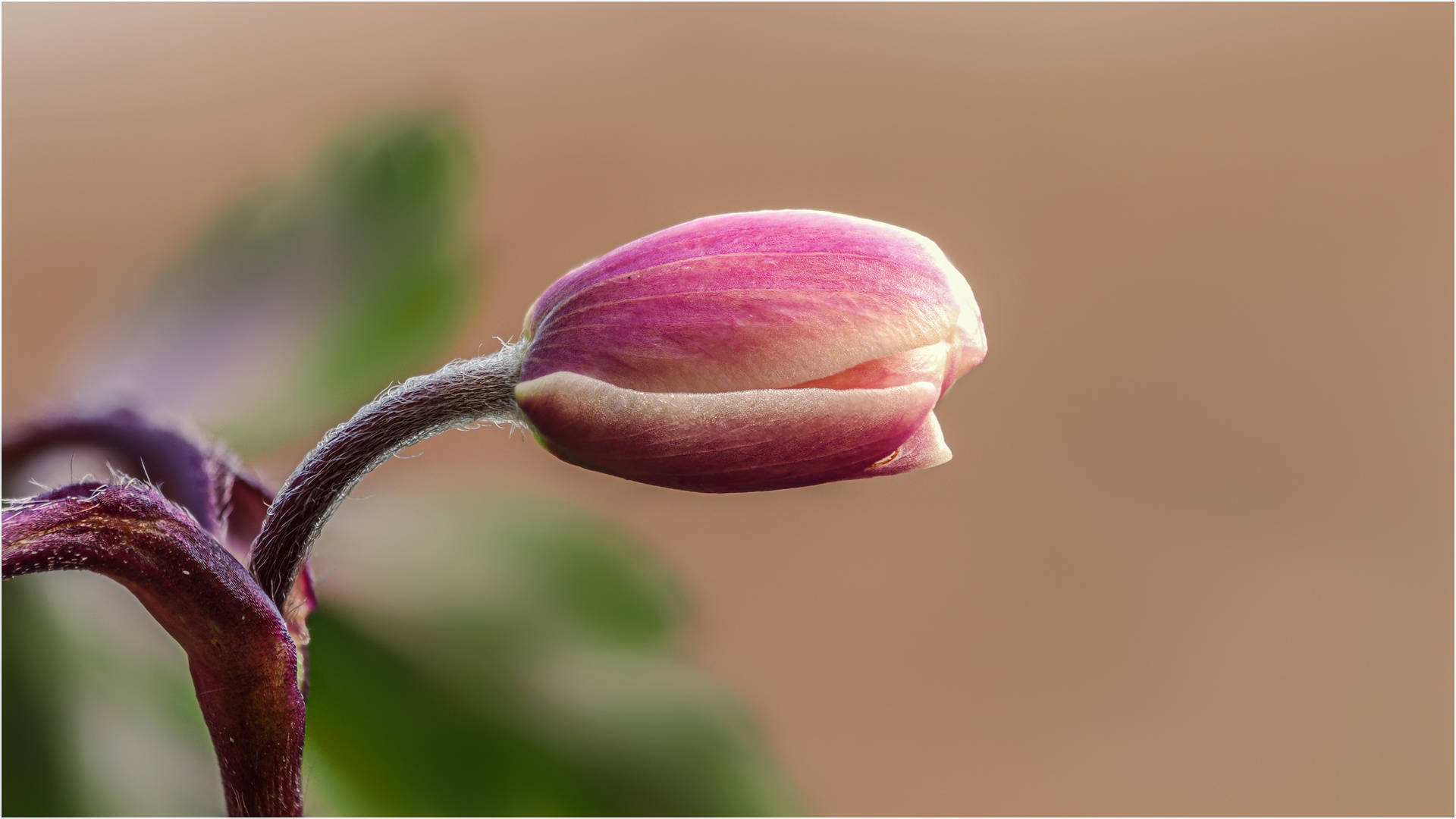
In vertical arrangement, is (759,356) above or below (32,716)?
above

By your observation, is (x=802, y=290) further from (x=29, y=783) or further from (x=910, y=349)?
(x=29, y=783)

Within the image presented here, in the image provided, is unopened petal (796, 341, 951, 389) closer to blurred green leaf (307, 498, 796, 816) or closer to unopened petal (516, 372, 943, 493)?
unopened petal (516, 372, 943, 493)

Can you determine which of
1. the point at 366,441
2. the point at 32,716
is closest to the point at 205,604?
the point at 366,441

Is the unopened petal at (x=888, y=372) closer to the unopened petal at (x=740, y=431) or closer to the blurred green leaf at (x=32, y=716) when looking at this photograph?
the unopened petal at (x=740, y=431)

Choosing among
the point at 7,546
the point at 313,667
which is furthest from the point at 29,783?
the point at 7,546

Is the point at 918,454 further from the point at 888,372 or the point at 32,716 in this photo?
the point at 32,716
